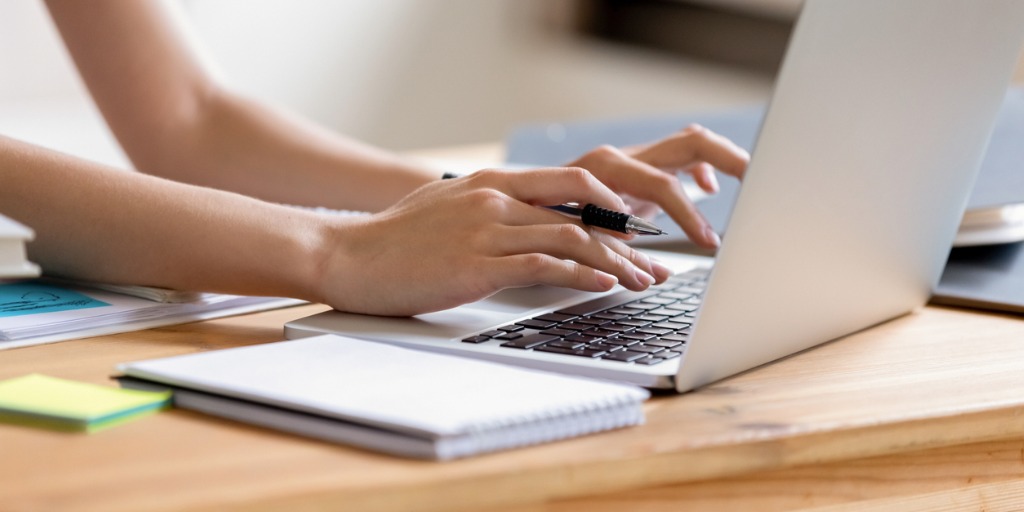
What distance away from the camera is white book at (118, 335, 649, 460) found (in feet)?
1.58

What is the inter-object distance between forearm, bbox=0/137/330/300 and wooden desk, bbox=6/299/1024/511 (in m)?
0.07

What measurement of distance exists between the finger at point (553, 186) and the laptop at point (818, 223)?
7 cm

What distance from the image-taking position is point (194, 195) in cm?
76

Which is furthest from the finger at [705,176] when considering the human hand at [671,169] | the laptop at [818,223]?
the laptop at [818,223]

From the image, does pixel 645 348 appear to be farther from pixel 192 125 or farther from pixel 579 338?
pixel 192 125

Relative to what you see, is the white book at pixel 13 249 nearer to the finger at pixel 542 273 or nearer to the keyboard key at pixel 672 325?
the finger at pixel 542 273

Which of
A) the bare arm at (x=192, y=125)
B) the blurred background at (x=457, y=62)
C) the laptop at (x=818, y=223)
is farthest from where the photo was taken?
the blurred background at (x=457, y=62)

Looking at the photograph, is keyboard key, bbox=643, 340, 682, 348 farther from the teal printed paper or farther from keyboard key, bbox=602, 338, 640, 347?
the teal printed paper

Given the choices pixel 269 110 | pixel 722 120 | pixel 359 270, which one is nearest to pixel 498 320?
pixel 359 270

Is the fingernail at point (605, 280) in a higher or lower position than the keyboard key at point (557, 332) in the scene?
higher

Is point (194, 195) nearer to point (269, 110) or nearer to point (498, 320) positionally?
point (498, 320)

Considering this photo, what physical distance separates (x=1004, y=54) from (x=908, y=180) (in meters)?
0.13

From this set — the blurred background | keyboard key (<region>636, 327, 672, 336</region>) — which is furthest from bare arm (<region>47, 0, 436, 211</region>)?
the blurred background

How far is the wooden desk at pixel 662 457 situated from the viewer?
45cm
